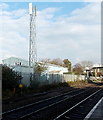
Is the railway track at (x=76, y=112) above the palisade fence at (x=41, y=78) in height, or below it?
below

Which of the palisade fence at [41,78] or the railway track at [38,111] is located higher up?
the palisade fence at [41,78]

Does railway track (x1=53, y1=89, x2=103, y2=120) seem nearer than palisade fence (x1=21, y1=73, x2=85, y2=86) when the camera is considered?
Yes

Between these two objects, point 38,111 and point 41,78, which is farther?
point 41,78

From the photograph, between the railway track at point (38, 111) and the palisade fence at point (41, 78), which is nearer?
the railway track at point (38, 111)

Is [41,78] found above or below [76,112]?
above

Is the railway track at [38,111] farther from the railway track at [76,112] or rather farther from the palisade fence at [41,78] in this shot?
the palisade fence at [41,78]

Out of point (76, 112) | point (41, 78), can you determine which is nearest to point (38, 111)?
point (76, 112)

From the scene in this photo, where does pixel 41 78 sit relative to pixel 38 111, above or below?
above

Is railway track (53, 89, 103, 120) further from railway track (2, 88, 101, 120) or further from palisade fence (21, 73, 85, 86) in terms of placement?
palisade fence (21, 73, 85, 86)

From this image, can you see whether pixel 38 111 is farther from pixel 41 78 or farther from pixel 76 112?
pixel 41 78

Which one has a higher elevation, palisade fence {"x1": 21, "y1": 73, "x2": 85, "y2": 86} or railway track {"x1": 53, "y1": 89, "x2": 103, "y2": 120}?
palisade fence {"x1": 21, "y1": 73, "x2": 85, "y2": 86}

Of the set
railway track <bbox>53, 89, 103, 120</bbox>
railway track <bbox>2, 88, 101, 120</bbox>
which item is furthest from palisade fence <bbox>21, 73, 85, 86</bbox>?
railway track <bbox>53, 89, 103, 120</bbox>

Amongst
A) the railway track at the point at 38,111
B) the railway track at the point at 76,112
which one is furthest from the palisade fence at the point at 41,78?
the railway track at the point at 76,112

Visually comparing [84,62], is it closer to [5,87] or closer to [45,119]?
[5,87]
